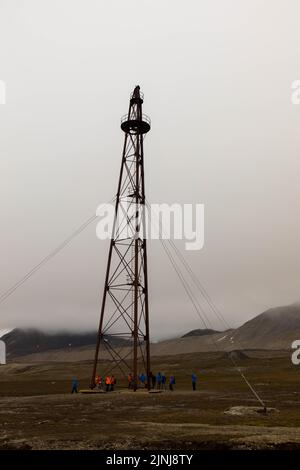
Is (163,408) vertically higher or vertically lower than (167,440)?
lower

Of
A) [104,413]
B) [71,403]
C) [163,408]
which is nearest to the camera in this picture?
[104,413]

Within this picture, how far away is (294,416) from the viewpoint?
51.3 ft

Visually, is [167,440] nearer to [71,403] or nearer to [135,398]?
[71,403]

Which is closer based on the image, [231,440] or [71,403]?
[231,440]

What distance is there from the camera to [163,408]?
18859 mm

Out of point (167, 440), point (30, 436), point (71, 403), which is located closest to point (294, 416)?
point (167, 440)
